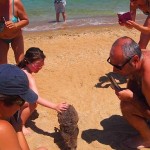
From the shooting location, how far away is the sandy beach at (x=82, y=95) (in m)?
4.63

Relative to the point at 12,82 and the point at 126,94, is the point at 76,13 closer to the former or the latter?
the point at 126,94

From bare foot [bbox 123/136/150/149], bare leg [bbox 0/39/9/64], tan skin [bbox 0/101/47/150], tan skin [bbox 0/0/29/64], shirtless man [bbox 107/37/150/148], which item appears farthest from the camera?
bare leg [bbox 0/39/9/64]

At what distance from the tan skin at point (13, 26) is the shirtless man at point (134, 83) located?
163 cm

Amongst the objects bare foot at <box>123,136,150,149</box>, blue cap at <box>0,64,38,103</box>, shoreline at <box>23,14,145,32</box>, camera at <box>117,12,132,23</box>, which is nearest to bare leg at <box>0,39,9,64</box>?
camera at <box>117,12,132,23</box>

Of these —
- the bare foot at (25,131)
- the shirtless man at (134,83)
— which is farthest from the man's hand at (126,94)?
the bare foot at (25,131)

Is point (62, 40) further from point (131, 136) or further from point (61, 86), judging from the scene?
point (131, 136)

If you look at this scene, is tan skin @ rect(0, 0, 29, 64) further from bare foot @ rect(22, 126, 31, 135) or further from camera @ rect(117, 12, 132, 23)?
camera @ rect(117, 12, 132, 23)

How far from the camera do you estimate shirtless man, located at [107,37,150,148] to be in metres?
3.81

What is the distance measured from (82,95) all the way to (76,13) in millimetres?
10637

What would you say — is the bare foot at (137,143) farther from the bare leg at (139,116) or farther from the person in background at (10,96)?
the person in background at (10,96)

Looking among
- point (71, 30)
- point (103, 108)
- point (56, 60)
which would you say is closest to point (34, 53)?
point (103, 108)

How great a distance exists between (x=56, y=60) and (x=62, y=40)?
78.1 inches

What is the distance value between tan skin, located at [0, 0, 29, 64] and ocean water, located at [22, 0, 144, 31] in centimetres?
757

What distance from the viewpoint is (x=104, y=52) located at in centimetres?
783
